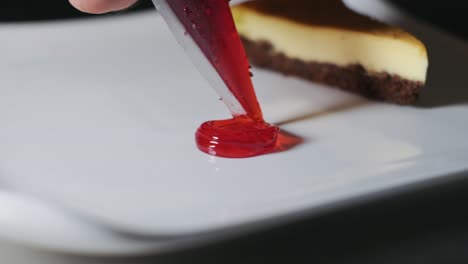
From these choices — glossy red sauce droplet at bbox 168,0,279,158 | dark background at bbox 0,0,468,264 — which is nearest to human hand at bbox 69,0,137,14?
glossy red sauce droplet at bbox 168,0,279,158

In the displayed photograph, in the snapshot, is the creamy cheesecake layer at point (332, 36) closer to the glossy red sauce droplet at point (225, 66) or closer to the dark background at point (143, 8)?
the glossy red sauce droplet at point (225, 66)

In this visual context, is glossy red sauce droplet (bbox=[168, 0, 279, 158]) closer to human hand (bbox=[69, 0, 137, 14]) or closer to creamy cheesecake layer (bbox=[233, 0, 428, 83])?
human hand (bbox=[69, 0, 137, 14])

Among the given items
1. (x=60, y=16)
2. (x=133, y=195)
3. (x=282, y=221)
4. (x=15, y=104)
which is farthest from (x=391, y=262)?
(x=60, y=16)

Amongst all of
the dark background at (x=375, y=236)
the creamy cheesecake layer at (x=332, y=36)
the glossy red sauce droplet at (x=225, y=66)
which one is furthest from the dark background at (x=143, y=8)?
the dark background at (x=375, y=236)

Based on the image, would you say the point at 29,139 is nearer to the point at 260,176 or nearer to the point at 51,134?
the point at 51,134

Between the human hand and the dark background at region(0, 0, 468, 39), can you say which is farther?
the dark background at region(0, 0, 468, 39)

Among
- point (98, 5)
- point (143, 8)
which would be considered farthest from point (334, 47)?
point (143, 8)
